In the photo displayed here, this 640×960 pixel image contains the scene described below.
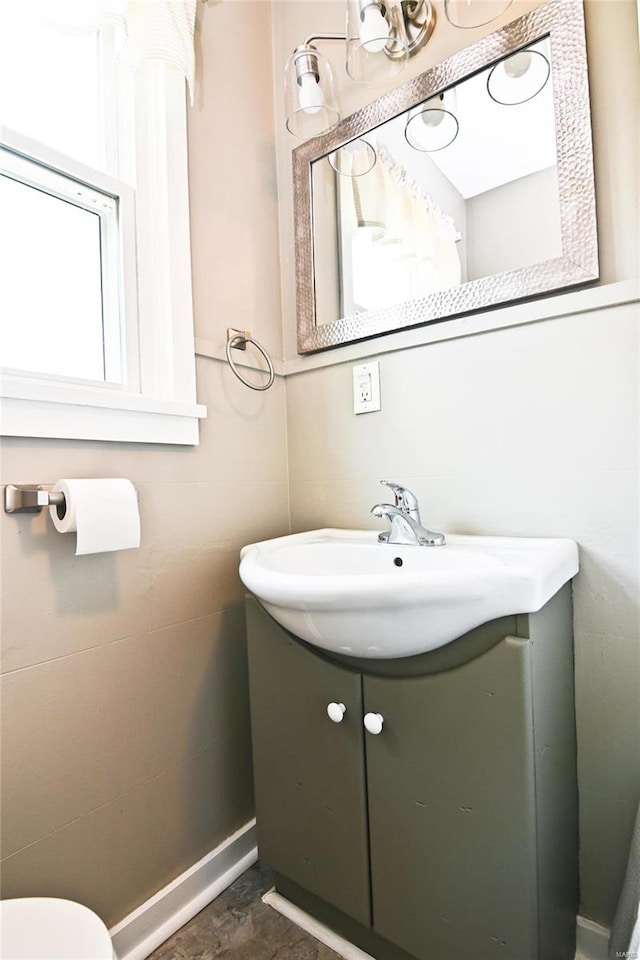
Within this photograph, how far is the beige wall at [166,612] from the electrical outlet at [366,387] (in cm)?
25

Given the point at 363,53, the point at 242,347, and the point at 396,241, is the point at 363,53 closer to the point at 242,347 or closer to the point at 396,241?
the point at 396,241

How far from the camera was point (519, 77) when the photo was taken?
3.11 feet

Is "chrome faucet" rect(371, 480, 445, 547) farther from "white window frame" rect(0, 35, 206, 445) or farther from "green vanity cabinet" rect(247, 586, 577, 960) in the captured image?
"white window frame" rect(0, 35, 206, 445)

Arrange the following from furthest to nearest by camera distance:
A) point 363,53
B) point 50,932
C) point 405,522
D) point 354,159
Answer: point 354,159 → point 363,53 → point 405,522 → point 50,932

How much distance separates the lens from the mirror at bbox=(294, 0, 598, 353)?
2.91 ft

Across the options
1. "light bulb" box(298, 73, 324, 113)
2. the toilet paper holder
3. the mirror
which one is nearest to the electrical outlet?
the mirror

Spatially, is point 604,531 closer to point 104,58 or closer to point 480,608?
point 480,608

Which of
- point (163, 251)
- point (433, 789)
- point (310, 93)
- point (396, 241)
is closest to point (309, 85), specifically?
point (310, 93)

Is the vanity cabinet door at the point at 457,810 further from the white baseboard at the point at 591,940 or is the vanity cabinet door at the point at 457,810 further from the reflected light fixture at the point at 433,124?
the reflected light fixture at the point at 433,124

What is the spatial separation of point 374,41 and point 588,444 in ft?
3.14

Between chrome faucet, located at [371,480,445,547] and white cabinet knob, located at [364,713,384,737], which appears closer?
white cabinet knob, located at [364,713,384,737]

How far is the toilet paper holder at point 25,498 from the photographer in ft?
2.49

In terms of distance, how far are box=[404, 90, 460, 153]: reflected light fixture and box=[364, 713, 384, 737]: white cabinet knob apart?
118cm

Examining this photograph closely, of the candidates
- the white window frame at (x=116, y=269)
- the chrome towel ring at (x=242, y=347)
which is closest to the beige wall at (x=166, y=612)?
the chrome towel ring at (x=242, y=347)
